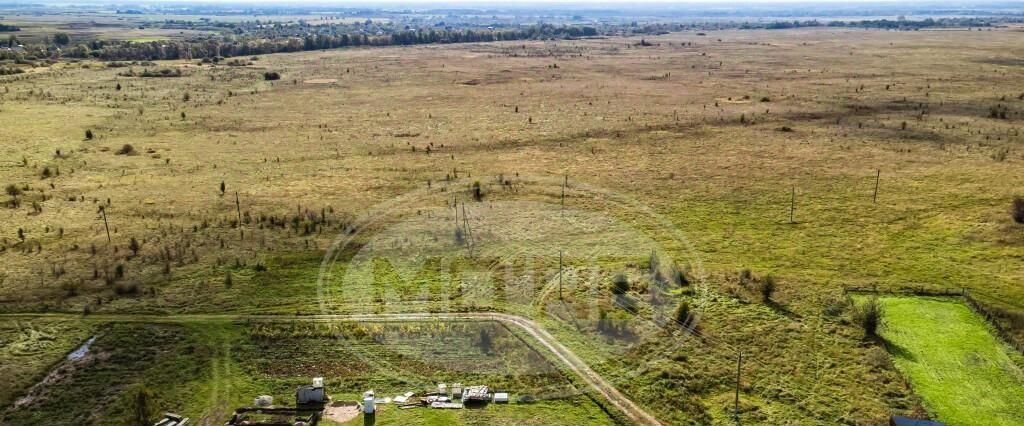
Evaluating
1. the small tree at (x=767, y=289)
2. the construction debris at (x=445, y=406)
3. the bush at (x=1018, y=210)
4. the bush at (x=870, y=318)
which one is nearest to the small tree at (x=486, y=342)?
the construction debris at (x=445, y=406)

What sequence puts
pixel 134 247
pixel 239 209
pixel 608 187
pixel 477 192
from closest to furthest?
pixel 134 247 → pixel 239 209 → pixel 477 192 → pixel 608 187

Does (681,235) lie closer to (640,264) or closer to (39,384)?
(640,264)

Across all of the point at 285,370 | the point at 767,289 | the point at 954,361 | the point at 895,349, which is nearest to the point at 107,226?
the point at 285,370

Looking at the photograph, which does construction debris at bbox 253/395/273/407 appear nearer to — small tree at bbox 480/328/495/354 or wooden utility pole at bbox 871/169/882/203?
small tree at bbox 480/328/495/354

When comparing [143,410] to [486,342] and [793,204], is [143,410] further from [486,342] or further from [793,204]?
[793,204]

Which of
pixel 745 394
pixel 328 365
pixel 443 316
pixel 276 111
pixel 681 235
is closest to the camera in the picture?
pixel 745 394

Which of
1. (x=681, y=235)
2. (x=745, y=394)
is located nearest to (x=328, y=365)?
(x=745, y=394)

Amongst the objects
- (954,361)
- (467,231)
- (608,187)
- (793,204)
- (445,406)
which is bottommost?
(445,406)
